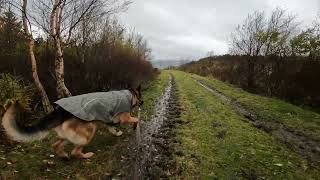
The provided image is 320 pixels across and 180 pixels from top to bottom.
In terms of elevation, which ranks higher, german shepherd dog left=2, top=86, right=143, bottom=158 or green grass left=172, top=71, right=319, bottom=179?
german shepherd dog left=2, top=86, right=143, bottom=158

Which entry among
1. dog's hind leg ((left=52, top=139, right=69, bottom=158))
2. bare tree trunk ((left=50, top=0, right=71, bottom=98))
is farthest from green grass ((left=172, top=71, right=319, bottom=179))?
bare tree trunk ((left=50, top=0, right=71, bottom=98))

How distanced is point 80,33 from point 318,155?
16.4 metres

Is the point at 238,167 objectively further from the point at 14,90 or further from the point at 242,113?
the point at 242,113

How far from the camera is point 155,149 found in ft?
26.3

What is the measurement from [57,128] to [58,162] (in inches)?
35.1

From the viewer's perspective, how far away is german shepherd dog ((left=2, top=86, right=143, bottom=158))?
5.39 metres

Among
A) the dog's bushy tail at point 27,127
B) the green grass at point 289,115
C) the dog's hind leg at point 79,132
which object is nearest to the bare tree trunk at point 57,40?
the dog's hind leg at point 79,132

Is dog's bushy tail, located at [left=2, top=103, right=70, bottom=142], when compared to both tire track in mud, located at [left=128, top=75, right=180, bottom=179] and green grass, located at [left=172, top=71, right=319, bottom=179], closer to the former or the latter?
tire track in mud, located at [left=128, top=75, right=180, bottom=179]

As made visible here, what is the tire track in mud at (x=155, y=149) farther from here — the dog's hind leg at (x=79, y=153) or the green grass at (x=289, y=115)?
the green grass at (x=289, y=115)

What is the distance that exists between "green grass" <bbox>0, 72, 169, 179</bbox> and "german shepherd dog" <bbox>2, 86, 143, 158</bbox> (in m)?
0.32

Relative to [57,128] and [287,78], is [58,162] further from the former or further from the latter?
[287,78]

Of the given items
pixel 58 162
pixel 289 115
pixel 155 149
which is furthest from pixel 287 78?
pixel 58 162

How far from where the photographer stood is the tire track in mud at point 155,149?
6.50m

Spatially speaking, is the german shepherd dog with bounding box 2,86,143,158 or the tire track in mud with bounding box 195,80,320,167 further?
the tire track in mud with bounding box 195,80,320,167
